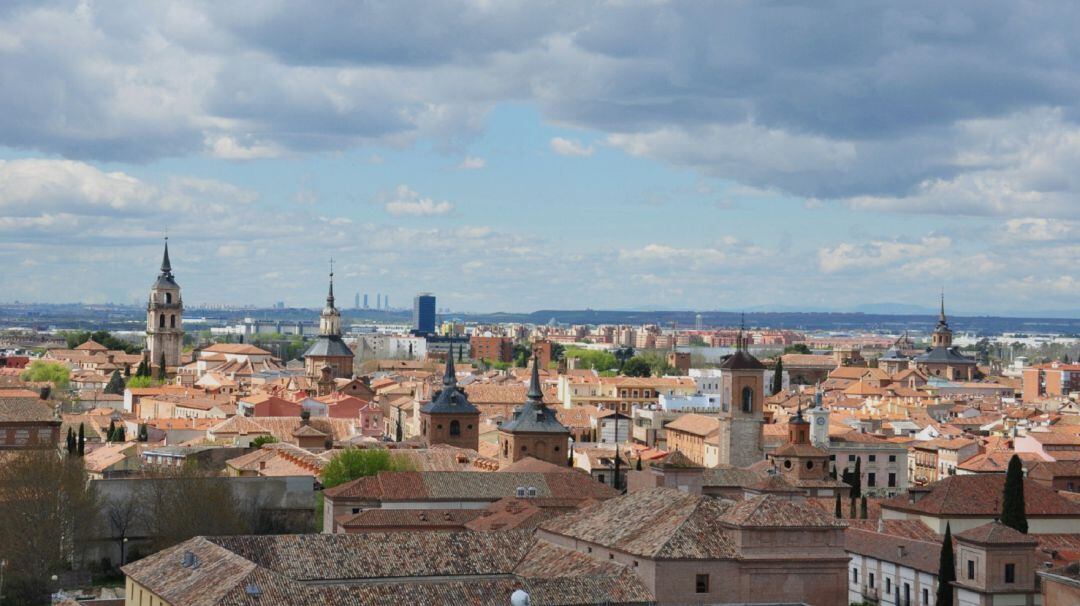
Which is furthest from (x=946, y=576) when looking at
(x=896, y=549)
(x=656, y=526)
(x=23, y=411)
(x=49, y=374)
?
(x=49, y=374)

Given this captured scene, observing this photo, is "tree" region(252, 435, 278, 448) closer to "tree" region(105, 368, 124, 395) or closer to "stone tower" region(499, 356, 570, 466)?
"stone tower" region(499, 356, 570, 466)

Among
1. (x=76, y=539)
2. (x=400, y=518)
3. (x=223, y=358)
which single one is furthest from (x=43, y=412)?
(x=223, y=358)

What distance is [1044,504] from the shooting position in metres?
54.1

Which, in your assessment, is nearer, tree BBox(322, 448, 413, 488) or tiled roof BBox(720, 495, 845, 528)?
tiled roof BBox(720, 495, 845, 528)

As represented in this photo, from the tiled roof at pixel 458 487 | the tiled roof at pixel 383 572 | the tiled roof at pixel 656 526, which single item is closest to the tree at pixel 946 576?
the tiled roof at pixel 656 526

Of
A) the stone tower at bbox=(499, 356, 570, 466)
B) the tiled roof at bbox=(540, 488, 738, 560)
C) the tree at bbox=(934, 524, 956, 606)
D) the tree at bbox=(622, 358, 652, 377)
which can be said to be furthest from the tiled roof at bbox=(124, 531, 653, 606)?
the tree at bbox=(622, 358, 652, 377)

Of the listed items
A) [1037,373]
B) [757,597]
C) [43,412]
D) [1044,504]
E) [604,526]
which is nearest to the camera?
[757,597]

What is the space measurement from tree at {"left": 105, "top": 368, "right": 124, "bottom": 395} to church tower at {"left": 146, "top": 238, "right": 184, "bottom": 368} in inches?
625

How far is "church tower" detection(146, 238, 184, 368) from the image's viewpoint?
522 ft

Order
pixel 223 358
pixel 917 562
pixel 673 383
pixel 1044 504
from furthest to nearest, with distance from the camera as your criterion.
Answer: pixel 223 358, pixel 673 383, pixel 1044 504, pixel 917 562

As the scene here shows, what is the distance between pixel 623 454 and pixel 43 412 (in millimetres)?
26928

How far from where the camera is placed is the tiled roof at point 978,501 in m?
53.3

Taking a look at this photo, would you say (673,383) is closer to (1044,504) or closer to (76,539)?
(1044,504)

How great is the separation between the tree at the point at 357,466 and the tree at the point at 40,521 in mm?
11079
